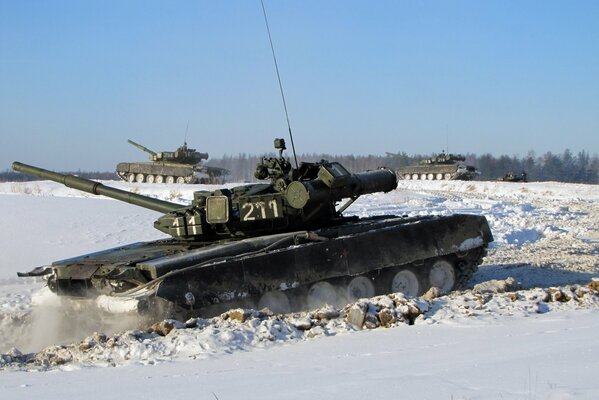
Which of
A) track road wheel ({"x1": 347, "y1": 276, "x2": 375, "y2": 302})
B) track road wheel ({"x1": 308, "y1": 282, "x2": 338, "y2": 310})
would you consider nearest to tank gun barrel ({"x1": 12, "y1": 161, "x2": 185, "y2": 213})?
track road wheel ({"x1": 308, "y1": 282, "x2": 338, "y2": 310})

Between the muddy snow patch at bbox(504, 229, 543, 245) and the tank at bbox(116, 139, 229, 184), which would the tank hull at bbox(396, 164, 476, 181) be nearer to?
the tank at bbox(116, 139, 229, 184)

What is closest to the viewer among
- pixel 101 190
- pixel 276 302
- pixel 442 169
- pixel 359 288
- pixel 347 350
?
pixel 347 350

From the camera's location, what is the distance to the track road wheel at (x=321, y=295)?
10.2m

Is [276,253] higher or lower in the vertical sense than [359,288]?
higher

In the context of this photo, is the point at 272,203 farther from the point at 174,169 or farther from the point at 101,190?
A: the point at 174,169

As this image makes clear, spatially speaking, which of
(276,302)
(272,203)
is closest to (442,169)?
(272,203)

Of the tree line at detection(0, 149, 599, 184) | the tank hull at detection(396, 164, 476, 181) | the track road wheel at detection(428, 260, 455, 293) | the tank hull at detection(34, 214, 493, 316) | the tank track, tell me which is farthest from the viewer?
the tree line at detection(0, 149, 599, 184)

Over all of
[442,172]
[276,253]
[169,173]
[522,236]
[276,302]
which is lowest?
[522,236]

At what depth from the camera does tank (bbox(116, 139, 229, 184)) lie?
3991cm

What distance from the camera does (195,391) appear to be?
16.0 feet

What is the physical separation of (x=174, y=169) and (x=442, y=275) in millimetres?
30285

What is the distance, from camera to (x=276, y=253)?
9641 millimetres

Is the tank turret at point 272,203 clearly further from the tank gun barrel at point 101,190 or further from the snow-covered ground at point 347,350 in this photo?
the snow-covered ground at point 347,350

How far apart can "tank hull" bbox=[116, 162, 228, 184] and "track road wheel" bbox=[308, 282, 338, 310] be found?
29846 millimetres
